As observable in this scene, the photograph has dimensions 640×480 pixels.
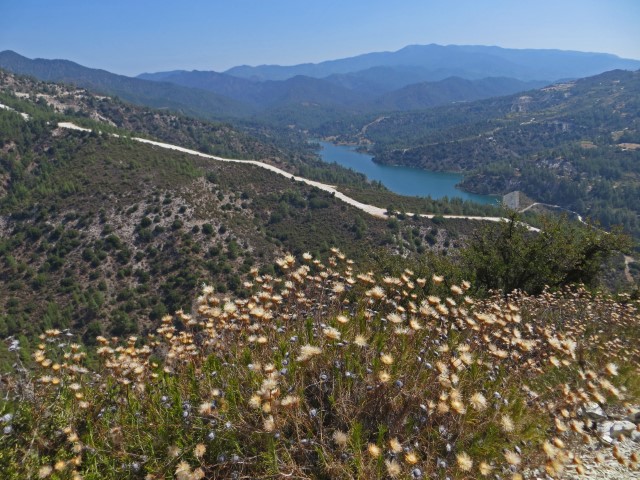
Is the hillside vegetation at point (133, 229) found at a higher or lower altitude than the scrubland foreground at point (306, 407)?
lower

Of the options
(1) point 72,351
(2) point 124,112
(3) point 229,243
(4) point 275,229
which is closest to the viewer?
(1) point 72,351

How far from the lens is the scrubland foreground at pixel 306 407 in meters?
3.01

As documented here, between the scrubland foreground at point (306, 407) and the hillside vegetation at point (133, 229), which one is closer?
the scrubland foreground at point (306, 407)

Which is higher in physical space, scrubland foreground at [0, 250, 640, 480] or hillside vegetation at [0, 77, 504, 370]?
scrubland foreground at [0, 250, 640, 480]

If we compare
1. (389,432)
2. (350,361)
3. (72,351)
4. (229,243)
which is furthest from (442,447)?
(229,243)

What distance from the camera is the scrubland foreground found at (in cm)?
301

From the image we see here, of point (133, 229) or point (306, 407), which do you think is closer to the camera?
point (306, 407)

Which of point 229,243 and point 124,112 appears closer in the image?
point 229,243

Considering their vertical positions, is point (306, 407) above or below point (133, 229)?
above

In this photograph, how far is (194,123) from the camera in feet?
519

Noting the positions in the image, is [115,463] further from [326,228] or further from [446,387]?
[326,228]

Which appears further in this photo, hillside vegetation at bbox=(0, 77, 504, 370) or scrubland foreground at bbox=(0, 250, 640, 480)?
hillside vegetation at bbox=(0, 77, 504, 370)

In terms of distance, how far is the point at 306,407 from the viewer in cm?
339

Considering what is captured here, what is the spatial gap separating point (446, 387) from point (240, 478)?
5.85 ft
